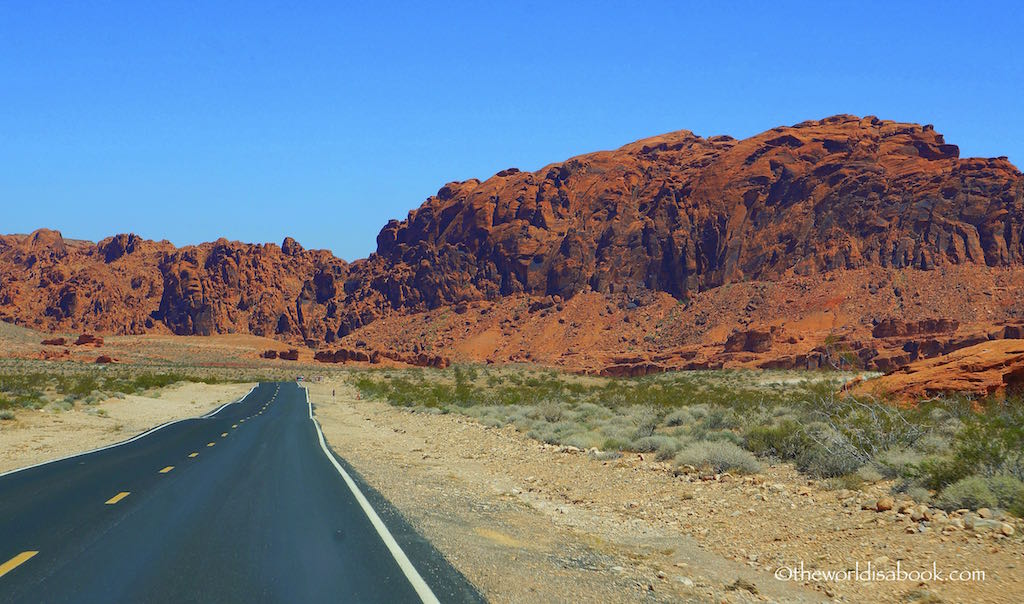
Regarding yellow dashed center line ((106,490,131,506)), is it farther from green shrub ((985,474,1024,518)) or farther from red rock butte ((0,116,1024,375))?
red rock butte ((0,116,1024,375))

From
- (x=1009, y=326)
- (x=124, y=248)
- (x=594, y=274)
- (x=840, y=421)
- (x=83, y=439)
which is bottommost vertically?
(x=83, y=439)

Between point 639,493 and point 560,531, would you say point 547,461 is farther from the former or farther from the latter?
point 560,531

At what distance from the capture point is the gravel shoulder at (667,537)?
6.92 metres

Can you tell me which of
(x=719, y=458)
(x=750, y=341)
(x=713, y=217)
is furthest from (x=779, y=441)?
(x=713, y=217)

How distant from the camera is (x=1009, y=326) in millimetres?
65750

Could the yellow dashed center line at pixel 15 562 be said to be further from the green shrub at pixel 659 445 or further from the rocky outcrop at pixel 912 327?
the rocky outcrop at pixel 912 327

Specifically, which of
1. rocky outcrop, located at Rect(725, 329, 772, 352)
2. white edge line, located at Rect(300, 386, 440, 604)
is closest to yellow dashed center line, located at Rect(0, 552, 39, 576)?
white edge line, located at Rect(300, 386, 440, 604)

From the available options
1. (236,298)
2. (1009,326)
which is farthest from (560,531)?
(236,298)

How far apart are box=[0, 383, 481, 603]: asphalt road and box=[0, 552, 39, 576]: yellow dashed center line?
2 centimetres

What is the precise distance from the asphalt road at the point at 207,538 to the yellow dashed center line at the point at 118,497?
15 mm

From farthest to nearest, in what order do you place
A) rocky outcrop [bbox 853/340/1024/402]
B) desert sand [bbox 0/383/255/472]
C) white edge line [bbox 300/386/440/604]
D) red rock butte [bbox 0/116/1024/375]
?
red rock butte [bbox 0/116/1024/375], rocky outcrop [bbox 853/340/1024/402], desert sand [bbox 0/383/255/472], white edge line [bbox 300/386/440/604]

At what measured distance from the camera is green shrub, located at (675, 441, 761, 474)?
1275 centimetres

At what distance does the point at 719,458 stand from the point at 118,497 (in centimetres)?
990

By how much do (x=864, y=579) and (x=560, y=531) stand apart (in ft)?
12.9
